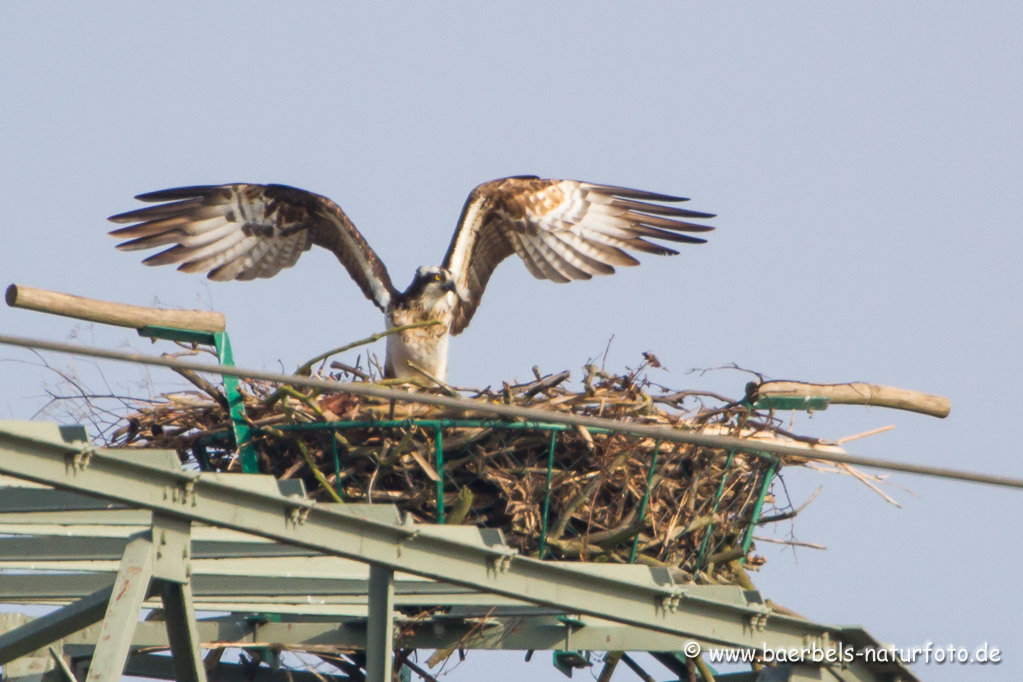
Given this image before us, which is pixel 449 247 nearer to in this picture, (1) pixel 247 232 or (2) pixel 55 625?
(1) pixel 247 232

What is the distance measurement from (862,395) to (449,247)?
2.74 m

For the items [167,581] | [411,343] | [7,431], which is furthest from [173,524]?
[411,343]

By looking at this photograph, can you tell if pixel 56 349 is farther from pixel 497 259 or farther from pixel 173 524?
pixel 497 259

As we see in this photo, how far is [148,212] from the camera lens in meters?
6.36

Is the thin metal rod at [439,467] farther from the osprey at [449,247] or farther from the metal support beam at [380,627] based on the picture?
the osprey at [449,247]

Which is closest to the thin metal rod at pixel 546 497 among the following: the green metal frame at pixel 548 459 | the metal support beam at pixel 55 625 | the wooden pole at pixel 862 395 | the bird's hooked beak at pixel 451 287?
the green metal frame at pixel 548 459

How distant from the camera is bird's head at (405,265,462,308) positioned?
20.4ft

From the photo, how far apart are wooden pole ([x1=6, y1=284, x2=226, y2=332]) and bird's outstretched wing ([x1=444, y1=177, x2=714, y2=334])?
290 cm

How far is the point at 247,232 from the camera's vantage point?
659cm

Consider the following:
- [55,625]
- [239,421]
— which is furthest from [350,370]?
[55,625]

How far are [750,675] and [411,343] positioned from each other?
2481 mm

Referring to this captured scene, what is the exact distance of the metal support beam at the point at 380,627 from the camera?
3129mm

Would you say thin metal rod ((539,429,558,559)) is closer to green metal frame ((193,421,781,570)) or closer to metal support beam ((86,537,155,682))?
green metal frame ((193,421,781,570))

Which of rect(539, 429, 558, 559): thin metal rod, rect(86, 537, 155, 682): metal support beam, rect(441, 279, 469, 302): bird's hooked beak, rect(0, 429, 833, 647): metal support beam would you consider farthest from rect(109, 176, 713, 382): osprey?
rect(86, 537, 155, 682): metal support beam
